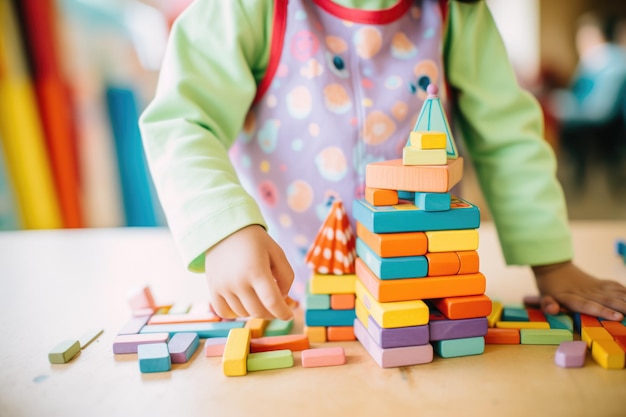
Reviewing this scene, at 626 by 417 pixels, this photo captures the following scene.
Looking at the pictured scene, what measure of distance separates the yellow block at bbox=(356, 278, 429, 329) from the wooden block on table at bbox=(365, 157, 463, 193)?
98 mm

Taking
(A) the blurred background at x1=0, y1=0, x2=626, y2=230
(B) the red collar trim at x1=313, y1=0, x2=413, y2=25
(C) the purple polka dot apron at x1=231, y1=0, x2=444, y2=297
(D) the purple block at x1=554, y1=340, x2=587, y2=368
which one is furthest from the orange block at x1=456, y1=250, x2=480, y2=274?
(A) the blurred background at x1=0, y1=0, x2=626, y2=230

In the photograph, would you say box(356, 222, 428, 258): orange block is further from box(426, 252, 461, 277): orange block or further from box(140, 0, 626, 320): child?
box(140, 0, 626, 320): child

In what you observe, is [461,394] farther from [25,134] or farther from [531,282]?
[25,134]

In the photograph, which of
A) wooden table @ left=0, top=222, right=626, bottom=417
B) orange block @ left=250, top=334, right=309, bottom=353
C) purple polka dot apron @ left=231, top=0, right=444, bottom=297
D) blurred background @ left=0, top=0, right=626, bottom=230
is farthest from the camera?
blurred background @ left=0, top=0, right=626, bottom=230

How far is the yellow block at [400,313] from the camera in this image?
1.50 feet

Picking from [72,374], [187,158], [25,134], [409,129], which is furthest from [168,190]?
[25,134]

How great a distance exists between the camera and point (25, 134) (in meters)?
1.58

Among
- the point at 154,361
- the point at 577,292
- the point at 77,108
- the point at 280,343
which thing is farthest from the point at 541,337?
the point at 77,108

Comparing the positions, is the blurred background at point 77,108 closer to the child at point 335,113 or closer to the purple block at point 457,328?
the child at point 335,113

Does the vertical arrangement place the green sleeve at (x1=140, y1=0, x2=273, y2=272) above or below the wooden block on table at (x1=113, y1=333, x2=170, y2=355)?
above

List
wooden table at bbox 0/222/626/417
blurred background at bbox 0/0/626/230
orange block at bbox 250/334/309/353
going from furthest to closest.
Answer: blurred background at bbox 0/0/626/230, orange block at bbox 250/334/309/353, wooden table at bbox 0/222/626/417

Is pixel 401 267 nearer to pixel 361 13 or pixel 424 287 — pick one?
pixel 424 287

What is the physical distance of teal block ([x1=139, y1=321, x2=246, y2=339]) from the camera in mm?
544

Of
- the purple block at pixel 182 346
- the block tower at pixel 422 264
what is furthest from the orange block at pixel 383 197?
the purple block at pixel 182 346
